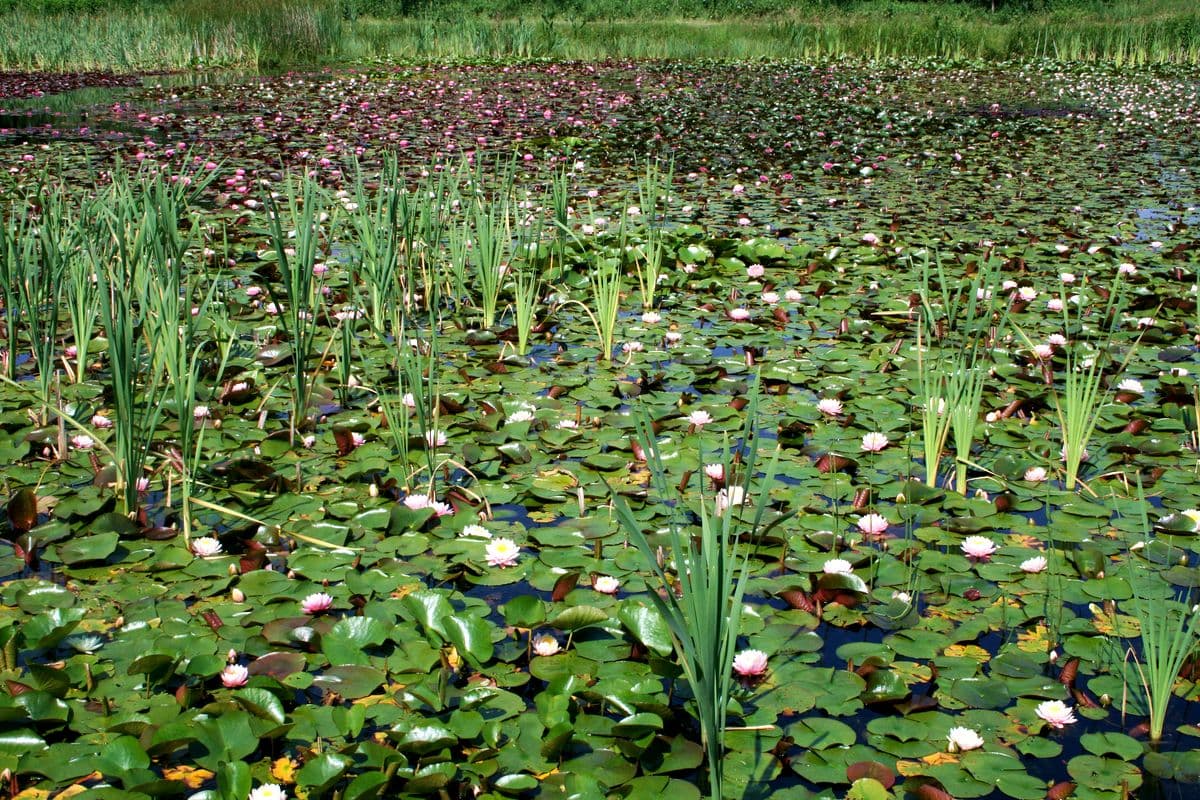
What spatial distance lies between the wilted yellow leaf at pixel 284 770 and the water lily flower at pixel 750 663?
779 millimetres

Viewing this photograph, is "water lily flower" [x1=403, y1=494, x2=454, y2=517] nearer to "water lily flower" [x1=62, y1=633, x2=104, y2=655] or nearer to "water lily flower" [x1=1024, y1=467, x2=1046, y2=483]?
"water lily flower" [x1=62, y1=633, x2=104, y2=655]

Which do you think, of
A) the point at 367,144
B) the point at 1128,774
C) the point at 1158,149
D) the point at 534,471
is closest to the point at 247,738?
the point at 534,471

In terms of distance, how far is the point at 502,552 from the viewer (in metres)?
2.20

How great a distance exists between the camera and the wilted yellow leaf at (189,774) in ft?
5.15

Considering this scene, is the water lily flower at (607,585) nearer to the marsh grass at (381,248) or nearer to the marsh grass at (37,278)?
the marsh grass at (381,248)

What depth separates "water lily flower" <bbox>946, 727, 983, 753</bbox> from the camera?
1.63m

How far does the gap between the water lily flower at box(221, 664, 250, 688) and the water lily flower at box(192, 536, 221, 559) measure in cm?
50

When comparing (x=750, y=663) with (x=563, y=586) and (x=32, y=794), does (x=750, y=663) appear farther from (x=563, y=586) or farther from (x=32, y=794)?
(x=32, y=794)

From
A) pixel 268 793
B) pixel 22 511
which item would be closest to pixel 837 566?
pixel 268 793

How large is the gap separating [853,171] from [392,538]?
5867mm

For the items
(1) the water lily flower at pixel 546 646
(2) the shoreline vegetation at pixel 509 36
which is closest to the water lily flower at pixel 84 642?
(1) the water lily flower at pixel 546 646

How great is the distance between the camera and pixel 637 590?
2166 millimetres

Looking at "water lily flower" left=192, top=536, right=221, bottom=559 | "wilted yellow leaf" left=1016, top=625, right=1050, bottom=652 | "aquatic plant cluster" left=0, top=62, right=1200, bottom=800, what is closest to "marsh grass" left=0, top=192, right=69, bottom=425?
"aquatic plant cluster" left=0, top=62, right=1200, bottom=800

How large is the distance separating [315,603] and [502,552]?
0.42 meters
